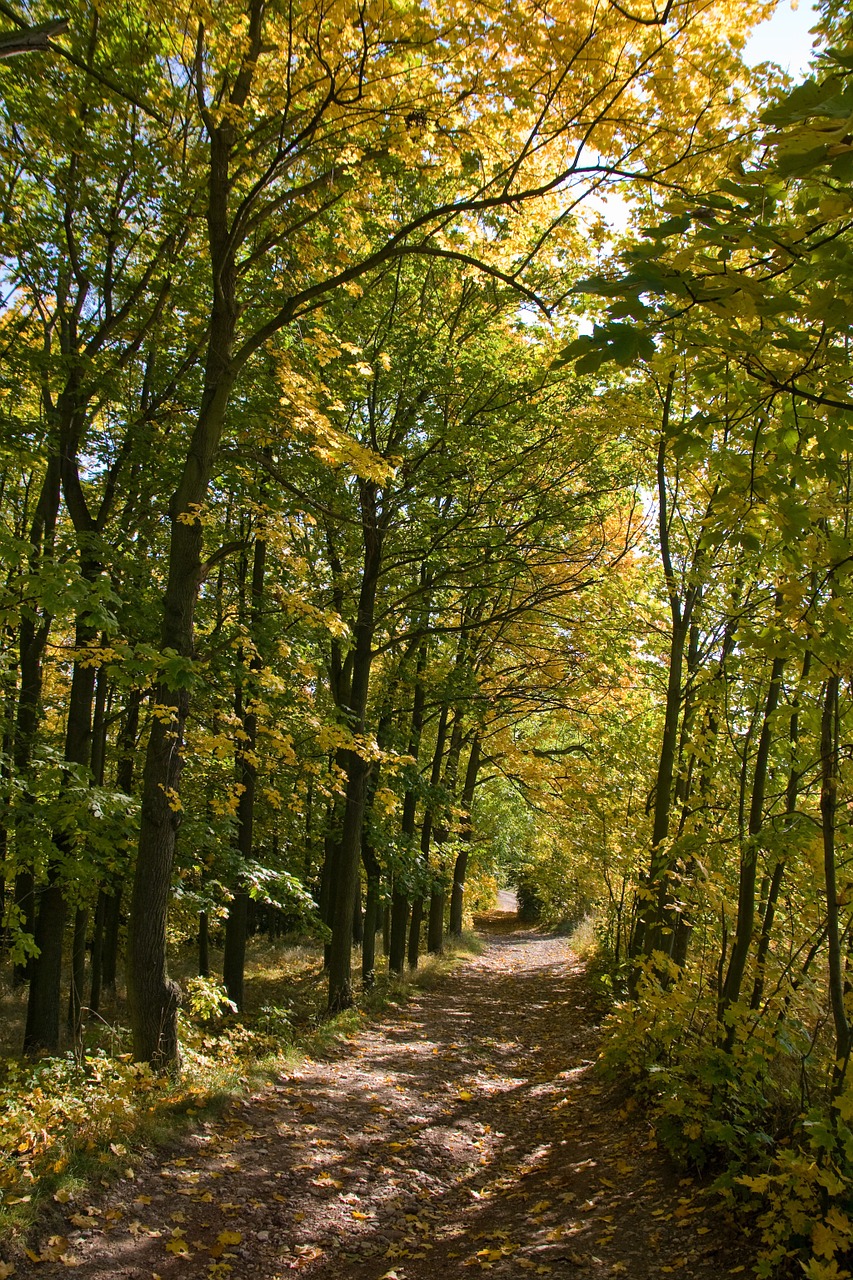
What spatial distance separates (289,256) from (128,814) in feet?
19.7

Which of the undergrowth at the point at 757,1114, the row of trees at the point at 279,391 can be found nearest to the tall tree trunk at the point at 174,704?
the row of trees at the point at 279,391

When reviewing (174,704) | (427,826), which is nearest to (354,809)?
(174,704)

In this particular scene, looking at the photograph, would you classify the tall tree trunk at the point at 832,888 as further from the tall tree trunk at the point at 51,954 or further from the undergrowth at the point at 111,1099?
the tall tree trunk at the point at 51,954

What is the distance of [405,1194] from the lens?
515 cm

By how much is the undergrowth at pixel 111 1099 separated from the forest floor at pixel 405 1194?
0.15 m

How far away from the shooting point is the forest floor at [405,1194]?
3975 millimetres

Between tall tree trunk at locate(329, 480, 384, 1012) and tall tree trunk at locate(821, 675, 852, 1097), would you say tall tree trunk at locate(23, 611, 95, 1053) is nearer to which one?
tall tree trunk at locate(329, 480, 384, 1012)

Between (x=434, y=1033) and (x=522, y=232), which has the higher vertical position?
(x=522, y=232)

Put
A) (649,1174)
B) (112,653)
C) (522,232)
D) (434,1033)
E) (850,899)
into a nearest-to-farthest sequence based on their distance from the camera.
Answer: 1. (850,899)
2. (649,1174)
3. (112,653)
4. (522,232)
5. (434,1033)

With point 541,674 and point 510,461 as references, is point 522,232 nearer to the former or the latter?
point 510,461

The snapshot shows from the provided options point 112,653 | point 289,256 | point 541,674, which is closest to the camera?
point 112,653

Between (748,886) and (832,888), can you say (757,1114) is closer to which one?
(748,886)

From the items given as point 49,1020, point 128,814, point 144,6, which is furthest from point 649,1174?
point 144,6

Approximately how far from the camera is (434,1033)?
34.3 feet
